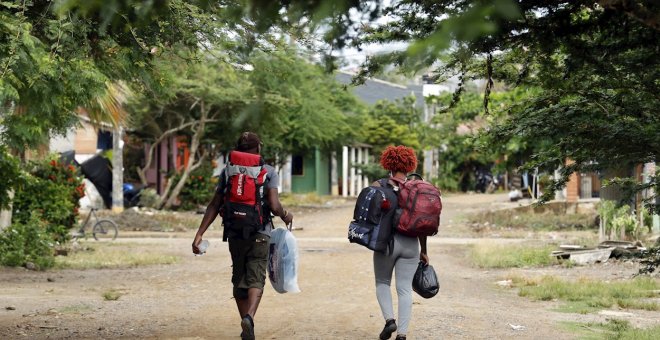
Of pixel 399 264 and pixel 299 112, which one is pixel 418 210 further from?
pixel 299 112

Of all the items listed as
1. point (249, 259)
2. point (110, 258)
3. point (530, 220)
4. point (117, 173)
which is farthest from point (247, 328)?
point (117, 173)

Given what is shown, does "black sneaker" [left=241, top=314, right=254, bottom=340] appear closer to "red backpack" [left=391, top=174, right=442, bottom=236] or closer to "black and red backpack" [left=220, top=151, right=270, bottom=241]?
"black and red backpack" [left=220, top=151, right=270, bottom=241]

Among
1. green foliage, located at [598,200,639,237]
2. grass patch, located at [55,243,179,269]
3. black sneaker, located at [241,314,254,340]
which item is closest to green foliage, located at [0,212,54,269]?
grass patch, located at [55,243,179,269]

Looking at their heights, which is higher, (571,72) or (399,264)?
(571,72)

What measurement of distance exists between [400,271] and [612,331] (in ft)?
7.78

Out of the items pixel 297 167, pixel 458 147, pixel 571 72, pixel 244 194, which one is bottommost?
pixel 244 194

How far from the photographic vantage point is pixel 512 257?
56.9 feet

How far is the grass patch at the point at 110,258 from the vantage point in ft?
55.2

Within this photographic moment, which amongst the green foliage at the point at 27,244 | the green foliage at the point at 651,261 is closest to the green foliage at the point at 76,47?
the green foliage at the point at 651,261

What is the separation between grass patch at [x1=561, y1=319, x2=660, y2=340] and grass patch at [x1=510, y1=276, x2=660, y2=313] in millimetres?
1126

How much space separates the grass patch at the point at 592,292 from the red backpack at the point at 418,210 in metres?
3.63

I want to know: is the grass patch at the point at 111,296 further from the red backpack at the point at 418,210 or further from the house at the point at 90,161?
the house at the point at 90,161

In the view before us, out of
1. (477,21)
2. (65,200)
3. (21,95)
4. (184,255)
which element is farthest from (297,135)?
(477,21)

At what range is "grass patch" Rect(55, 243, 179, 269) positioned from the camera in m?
16.8
